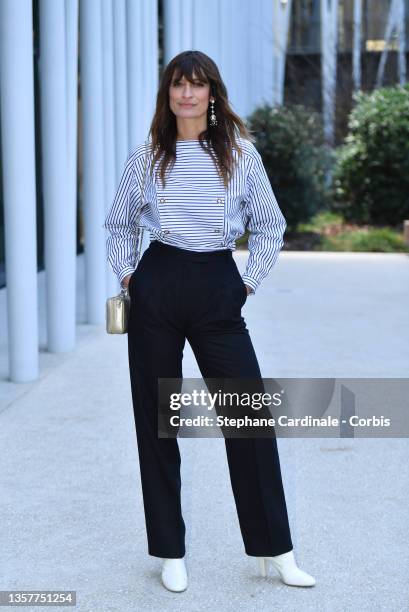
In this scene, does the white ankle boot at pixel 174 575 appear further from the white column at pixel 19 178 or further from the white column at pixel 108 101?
the white column at pixel 108 101

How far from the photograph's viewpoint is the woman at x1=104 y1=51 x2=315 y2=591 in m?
3.42

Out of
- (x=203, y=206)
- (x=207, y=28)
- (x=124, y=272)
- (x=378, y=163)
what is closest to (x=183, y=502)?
(x=124, y=272)

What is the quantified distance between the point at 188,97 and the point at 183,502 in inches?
77.2

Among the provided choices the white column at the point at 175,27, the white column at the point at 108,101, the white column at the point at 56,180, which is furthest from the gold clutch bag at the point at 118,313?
the white column at the point at 175,27

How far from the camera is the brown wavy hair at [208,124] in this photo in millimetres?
3406

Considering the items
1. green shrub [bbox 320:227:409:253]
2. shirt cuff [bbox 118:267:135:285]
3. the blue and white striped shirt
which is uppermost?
the blue and white striped shirt

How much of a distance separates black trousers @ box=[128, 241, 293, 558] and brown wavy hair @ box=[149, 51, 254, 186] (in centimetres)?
30

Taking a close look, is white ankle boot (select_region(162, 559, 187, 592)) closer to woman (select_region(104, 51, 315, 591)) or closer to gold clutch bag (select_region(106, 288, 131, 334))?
woman (select_region(104, 51, 315, 591))

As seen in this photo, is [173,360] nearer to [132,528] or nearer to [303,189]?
[132,528]

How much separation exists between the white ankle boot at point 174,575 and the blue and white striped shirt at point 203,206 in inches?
38.9

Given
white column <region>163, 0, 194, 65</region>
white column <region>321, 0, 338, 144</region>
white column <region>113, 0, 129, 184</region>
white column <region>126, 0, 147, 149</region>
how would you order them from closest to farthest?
white column <region>113, 0, 129, 184</region>, white column <region>126, 0, 147, 149</region>, white column <region>163, 0, 194, 65</region>, white column <region>321, 0, 338, 144</region>

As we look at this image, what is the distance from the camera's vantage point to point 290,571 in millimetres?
3648

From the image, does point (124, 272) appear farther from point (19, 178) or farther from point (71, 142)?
A: point (71, 142)

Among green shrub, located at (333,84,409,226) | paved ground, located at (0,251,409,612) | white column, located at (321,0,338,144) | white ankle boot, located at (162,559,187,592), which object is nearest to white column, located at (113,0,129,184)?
paved ground, located at (0,251,409,612)
